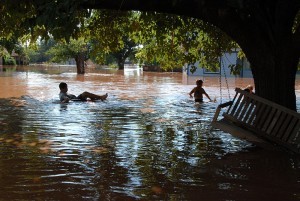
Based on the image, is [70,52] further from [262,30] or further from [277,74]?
[277,74]

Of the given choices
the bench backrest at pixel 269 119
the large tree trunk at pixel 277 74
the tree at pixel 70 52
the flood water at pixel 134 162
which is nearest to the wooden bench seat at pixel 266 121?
the bench backrest at pixel 269 119

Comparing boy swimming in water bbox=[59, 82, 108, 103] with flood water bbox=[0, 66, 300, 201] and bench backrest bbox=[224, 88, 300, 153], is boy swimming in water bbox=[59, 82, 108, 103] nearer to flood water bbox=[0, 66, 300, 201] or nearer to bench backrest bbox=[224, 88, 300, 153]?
flood water bbox=[0, 66, 300, 201]

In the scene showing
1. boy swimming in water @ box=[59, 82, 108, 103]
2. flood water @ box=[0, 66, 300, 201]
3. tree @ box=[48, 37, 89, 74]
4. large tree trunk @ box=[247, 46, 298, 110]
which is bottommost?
flood water @ box=[0, 66, 300, 201]

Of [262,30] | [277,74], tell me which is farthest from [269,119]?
[262,30]

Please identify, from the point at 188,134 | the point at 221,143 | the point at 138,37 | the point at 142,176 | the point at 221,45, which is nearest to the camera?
the point at 142,176

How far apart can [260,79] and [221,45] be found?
4974mm

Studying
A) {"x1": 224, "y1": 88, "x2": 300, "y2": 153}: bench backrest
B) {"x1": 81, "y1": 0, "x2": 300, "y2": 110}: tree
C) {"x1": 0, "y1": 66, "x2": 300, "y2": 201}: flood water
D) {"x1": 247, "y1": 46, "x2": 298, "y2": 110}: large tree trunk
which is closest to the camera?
{"x1": 0, "y1": 66, "x2": 300, "y2": 201}: flood water

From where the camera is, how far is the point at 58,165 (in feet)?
21.9

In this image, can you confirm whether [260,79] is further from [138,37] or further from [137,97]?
[137,97]

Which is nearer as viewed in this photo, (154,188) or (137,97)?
(154,188)

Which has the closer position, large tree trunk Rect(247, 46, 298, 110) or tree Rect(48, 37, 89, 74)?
large tree trunk Rect(247, 46, 298, 110)

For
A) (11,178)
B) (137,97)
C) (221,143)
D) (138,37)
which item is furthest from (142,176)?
(137,97)

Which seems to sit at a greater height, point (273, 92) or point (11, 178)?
point (273, 92)

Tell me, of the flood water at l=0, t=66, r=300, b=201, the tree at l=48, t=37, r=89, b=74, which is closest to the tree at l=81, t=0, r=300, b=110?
the flood water at l=0, t=66, r=300, b=201
